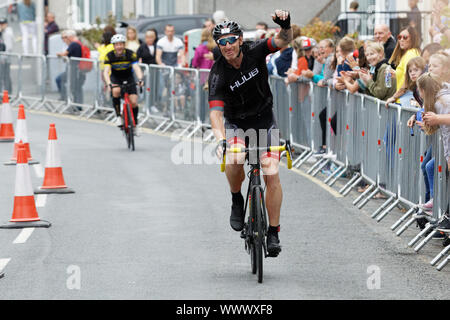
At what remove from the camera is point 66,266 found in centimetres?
973

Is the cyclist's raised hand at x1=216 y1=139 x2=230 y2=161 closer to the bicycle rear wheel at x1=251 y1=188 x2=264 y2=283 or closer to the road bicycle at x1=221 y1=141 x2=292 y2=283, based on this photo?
the road bicycle at x1=221 y1=141 x2=292 y2=283

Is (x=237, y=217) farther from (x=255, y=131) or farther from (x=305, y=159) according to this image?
(x=305, y=159)

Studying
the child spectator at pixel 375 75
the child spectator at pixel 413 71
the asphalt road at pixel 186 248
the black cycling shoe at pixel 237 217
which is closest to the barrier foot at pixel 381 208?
the asphalt road at pixel 186 248

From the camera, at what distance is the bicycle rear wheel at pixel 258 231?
8.82 m

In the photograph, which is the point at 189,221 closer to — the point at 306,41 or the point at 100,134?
the point at 306,41

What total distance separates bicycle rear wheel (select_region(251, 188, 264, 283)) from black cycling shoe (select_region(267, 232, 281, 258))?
0.12 metres

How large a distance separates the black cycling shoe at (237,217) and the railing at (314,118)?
1.75 meters

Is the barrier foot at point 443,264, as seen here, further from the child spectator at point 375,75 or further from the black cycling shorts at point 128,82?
the black cycling shorts at point 128,82

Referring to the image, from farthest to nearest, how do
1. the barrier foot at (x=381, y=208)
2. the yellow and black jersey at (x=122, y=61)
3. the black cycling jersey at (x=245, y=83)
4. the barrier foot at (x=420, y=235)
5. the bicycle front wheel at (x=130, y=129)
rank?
the yellow and black jersey at (x=122, y=61) → the bicycle front wheel at (x=130, y=129) → the barrier foot at (x=381, y=208) → the barrier foot at (x=420, y=235) → the black cycling jersey at (x=245, y=83)

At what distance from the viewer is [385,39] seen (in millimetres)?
15734

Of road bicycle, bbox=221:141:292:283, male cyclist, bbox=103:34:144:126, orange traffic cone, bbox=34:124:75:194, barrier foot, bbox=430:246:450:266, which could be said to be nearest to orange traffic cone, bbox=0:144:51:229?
orange traffic cone, bbox=34:124:75:194

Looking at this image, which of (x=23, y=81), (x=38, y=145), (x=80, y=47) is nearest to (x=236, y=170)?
(x=38, y=145)

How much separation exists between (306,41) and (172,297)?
10375 mm

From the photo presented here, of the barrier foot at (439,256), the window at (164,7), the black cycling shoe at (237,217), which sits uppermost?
the window at (164,7)
